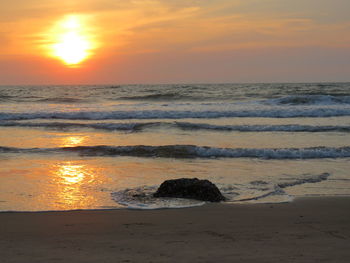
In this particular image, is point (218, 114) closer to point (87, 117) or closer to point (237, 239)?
point (87, 117)

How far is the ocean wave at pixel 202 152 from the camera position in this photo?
38.4 ft

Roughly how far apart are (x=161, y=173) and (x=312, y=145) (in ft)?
19.3

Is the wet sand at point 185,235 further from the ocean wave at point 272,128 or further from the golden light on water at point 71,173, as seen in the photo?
the ocean wave at point 272,128

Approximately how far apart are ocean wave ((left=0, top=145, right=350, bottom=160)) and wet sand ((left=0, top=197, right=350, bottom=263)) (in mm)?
5091

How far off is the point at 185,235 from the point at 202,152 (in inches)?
278

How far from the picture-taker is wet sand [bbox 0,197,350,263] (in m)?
4.37

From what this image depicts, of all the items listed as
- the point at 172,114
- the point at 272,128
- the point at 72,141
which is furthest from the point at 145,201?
the point at 172,114

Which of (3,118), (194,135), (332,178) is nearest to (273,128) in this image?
(194,135)

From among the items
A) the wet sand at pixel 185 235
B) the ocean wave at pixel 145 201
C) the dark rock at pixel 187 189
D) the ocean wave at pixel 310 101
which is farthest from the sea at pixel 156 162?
the ocean wave at pixel 310 101

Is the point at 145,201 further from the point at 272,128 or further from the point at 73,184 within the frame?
the point at 272,128

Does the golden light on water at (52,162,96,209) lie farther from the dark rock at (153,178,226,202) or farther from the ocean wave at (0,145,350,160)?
the ocean wave at (0,145,350,160)

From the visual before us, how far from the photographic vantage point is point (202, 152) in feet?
39.8

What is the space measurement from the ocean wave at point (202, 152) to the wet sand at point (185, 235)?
5.09 m

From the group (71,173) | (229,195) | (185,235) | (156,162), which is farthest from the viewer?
(156,162)
